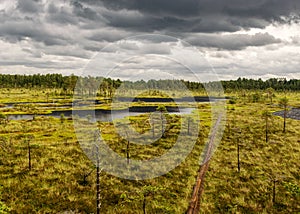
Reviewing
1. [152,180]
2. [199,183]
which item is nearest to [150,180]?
[152,180]

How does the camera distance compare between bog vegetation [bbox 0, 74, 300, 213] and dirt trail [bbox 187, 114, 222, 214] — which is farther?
bog vegetation [bbox 0, 74, 300, 213]

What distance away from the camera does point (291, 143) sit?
2073 inches

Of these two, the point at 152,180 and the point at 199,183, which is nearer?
the point at 199,183

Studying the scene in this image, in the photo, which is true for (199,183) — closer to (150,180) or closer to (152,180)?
(152,180)

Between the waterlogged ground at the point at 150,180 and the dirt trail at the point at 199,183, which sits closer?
the dirt trail at the point at 199,183

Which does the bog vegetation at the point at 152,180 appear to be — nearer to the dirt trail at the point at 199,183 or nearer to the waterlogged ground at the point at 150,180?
the waterlogged ground at the point at 150,180

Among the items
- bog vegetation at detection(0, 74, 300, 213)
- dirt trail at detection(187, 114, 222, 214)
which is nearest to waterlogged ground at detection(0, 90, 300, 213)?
bog vegetation at detection(0, 74, 300, 213)

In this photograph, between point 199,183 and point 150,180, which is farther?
point 150,180

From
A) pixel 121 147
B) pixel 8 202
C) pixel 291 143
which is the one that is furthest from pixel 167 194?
pixel 291 143

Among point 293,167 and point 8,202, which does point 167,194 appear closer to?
point 8,202

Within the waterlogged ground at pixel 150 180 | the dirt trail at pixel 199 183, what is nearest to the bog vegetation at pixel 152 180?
the waterlogged ground at pixel 150 180

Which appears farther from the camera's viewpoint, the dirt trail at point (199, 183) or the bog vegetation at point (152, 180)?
the bog vegetation at point (152, 180)

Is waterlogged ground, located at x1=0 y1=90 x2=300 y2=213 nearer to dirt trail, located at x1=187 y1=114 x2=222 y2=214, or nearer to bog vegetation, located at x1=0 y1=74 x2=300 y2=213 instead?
bog vegetation, located at x1=0 y1=74 x2=300 y2=213

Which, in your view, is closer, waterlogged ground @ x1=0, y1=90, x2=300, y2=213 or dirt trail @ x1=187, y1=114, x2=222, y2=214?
dirt trail @ x1=187, y1=114, x2=222, y2=214
